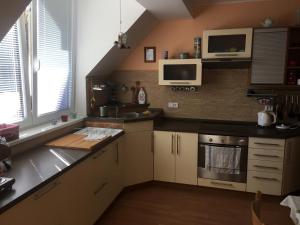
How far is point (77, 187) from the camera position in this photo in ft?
7.20

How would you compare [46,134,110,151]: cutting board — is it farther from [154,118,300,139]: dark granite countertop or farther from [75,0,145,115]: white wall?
[154,118,300,139]: dark granite countertop

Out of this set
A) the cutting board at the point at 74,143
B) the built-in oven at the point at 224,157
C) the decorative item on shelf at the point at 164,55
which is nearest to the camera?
the cutting board at the point at 74,143

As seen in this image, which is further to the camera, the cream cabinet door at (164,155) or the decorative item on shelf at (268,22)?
the cream cabinet door at (164,155)

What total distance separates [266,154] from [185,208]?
1.10 meters

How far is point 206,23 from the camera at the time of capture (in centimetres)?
353

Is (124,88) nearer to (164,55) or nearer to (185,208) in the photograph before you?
(164,55)

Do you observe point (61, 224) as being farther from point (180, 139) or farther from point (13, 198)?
point (180, 139)

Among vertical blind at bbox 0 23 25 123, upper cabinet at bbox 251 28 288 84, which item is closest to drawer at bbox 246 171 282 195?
upper cabinet at bbox 251 28 288 84

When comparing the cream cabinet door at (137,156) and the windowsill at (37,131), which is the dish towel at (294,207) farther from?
the windowsill at (37,131)

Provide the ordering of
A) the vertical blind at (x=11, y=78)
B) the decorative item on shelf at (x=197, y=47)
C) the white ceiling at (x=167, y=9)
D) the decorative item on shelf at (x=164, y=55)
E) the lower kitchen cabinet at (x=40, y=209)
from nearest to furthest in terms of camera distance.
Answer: the lower kitchen cabinet at (x=40, y=209)
the vertical blind at (x=11, y=78)
the white ceiling at (x=167, y=9)
the decorative item on shelf at (x=197, y=47)
the decorative item on shelf at (x=164, y=55)

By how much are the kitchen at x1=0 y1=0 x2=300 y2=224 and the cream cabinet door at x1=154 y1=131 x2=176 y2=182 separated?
0.5 inches

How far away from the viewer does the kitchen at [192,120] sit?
2861 millimetres

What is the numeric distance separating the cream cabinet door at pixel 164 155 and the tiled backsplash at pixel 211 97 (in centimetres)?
64

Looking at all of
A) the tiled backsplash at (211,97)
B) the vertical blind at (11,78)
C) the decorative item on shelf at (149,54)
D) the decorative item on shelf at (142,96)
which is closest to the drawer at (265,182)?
the tiled backsplash at (211,97)
